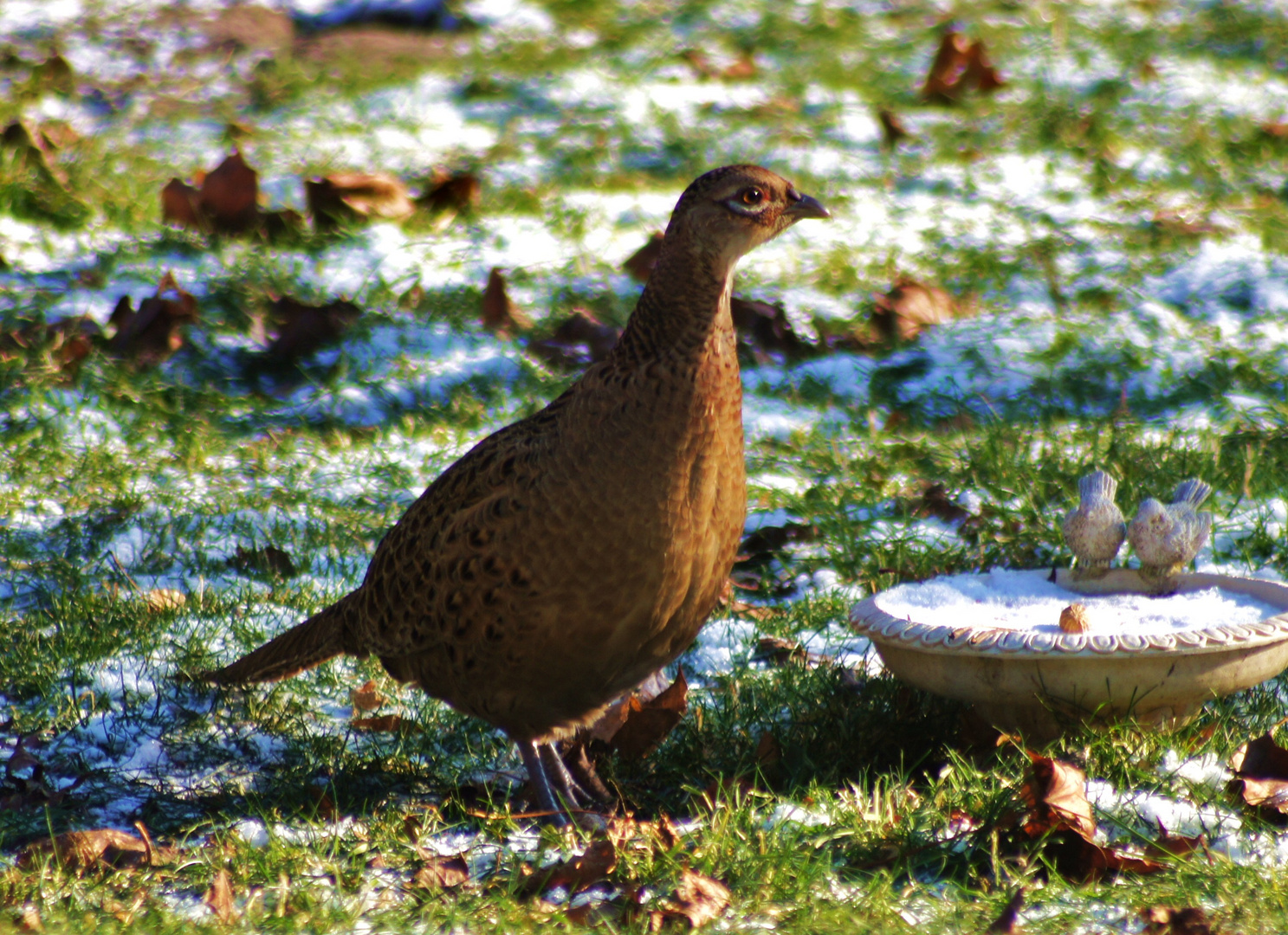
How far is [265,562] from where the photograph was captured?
163 inches

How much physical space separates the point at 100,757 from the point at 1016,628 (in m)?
2.06

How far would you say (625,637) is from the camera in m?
2.82

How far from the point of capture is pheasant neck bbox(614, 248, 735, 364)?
2824 mm

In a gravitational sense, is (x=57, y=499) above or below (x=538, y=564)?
below

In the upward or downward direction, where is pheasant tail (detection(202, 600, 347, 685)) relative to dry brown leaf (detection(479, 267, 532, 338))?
downward

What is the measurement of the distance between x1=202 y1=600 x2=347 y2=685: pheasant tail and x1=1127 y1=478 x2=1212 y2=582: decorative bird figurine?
1.83 metres

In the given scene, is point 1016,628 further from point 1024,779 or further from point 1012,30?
point 1012,30

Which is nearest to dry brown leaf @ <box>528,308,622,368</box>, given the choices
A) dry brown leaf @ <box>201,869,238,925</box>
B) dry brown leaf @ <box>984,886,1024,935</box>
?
dry brown leaf @ <box>201,869,238,925</box>

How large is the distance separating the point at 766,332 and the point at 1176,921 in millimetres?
3512

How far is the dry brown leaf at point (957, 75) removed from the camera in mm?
7824

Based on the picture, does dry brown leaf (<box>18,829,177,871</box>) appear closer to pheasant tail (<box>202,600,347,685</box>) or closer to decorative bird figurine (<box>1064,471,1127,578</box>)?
pheasant tail (<box>202,600,347,685</box>)

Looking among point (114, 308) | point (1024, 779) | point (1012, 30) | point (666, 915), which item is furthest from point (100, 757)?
point (1012, 30)

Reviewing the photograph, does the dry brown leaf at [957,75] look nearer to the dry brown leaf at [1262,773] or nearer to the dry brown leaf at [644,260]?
the dry brown leaf at [644,260]

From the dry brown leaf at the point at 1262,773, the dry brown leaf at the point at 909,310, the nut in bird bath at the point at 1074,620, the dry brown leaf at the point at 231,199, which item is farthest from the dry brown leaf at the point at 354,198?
the dry brown leaf at the point at 1262,773
